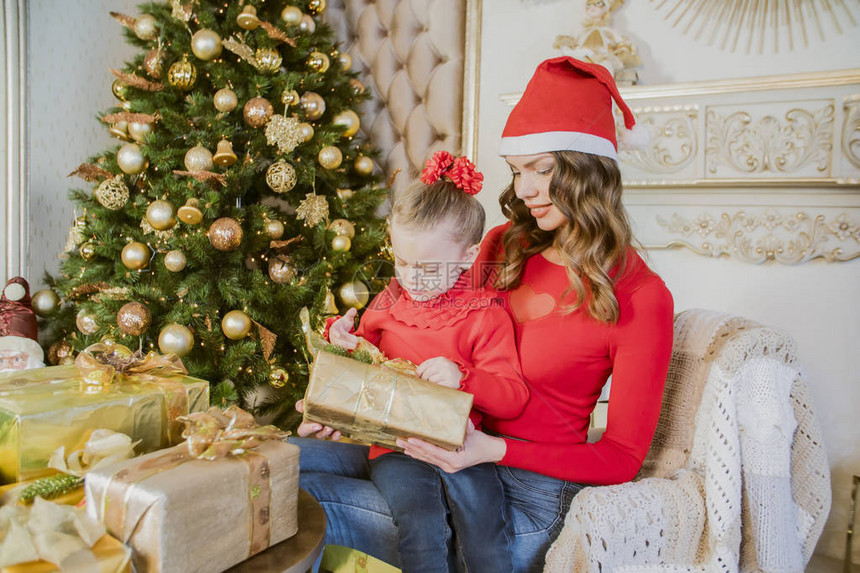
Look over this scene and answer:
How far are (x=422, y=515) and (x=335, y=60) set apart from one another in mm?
2059

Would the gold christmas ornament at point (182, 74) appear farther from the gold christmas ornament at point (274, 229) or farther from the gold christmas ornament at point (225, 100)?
the gold christmas ornament at point (274, 229)

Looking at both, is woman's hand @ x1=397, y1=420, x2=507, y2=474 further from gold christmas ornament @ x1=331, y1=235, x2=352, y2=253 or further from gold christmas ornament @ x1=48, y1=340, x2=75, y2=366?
gold christmas ornament @ x1=48, y1=340, x2=75, y2=366

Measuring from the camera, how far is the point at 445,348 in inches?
56.1

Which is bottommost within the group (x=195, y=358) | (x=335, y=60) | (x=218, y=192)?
(x=195, y=358)

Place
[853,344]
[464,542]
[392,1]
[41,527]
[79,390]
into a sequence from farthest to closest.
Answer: [392,1] < [853,344] < [464,542] < [79,390] < [41,527]

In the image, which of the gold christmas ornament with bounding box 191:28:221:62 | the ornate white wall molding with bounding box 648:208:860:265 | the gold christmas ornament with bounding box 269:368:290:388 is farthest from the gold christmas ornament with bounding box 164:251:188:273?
the ornate white wall molding with bounding box 648:208:860:265

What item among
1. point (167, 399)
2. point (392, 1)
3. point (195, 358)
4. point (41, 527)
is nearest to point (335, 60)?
point (392, 1)

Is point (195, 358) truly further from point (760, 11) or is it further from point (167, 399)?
point (760, 11)

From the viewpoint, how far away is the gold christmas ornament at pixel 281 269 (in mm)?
2314

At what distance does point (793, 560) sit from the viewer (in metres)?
1.19

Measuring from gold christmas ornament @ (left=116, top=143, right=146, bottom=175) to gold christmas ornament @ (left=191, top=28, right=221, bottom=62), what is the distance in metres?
0.43

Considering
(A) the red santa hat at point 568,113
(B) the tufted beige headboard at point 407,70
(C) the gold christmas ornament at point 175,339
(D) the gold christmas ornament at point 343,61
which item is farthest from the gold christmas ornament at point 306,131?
(A) the red santa hat at point 568,113

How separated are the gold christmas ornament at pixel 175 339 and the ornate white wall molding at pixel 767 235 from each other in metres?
1.89

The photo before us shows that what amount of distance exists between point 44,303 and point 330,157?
1.37 meters
